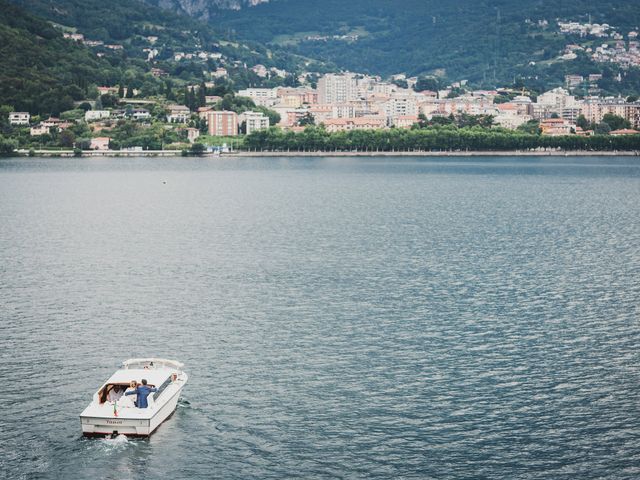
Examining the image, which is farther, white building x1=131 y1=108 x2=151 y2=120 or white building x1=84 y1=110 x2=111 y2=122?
white building x1=131 y1=108 x2=151 y2=120

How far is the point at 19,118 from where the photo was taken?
173000 mm

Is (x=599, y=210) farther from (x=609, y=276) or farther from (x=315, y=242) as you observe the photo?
(x=609, y=276)

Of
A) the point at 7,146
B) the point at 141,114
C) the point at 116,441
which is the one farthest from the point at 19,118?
the point at 116,441

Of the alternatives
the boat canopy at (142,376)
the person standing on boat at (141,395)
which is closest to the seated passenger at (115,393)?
the boat canopy at (142,376)

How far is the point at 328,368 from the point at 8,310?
39.0 ft

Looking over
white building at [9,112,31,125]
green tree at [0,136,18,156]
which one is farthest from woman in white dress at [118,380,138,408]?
white building at [9,112,31,125]

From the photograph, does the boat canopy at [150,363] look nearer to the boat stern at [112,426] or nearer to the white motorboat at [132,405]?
the white motorboat at [132,405]

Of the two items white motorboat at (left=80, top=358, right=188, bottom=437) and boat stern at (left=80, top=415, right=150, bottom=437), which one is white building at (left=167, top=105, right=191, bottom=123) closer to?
white motorboat at (left=80, top=358, right=188, bottom=437)

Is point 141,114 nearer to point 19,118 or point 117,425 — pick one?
point 19,118

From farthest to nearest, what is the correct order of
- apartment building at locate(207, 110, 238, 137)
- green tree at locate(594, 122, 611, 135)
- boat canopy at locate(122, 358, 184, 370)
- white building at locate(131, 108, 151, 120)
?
green tree at locate(594, 122, 611, 135), white building at locate(131, 108, 151, 120), apartment building at locate(207, 110, 238, 137), boat canopy at locate(122, 358, 184, 370)

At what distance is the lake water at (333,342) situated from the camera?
21047 mm

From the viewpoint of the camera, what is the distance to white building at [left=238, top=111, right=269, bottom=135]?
187m

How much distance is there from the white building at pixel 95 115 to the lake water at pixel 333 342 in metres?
120

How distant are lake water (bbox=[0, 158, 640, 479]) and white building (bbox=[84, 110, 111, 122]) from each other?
11973 cm
